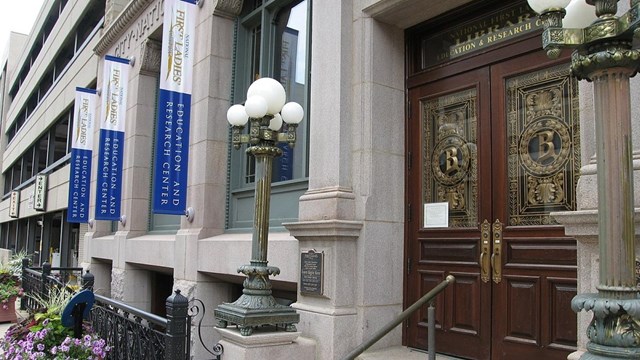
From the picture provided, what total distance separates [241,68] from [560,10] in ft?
28.4

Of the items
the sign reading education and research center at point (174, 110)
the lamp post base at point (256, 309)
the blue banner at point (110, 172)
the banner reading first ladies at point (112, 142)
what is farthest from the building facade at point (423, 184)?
the banner reading first ladies at point (112, 142)

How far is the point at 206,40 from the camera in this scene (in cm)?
1095

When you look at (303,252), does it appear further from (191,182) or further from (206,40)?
(206,40)

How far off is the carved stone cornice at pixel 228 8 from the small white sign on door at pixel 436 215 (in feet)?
20.0

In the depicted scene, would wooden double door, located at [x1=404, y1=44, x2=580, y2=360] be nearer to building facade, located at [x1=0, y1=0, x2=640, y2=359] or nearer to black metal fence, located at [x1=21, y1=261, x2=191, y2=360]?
building facade, located at [x1=0, y1=0, x2=640, y2=359]

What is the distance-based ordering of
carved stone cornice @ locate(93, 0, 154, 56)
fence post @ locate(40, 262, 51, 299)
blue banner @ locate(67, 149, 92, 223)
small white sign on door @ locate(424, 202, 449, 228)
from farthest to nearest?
1. blue banner @ locate(67, 149, 92, 223)
2. carved stone cornice @ locate(93, 0, 154, 56)
3. fence post @ locate(40, 262, 51, 299)
4. small white sign on door @ locate(424, 202, 449, 228)

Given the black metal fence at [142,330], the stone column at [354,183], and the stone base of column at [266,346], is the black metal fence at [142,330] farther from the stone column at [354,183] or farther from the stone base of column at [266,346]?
the stone column at [354,183]

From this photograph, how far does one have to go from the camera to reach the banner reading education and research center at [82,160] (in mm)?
17484

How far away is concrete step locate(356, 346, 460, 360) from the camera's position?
625cm

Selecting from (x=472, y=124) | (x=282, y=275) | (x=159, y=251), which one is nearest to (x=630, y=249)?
(x=472, y=124)

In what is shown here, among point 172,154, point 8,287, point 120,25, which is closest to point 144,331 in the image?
point 172,154

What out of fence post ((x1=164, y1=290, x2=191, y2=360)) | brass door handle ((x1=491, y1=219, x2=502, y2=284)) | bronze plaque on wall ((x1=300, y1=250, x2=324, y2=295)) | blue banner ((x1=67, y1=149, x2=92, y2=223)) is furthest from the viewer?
blue banner ((x1=67, y1=149, x2=92, y2=223))

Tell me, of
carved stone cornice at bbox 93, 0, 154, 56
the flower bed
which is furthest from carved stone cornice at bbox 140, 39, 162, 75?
the flower bed

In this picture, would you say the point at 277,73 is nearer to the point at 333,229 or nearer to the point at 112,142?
the point at 333,229
